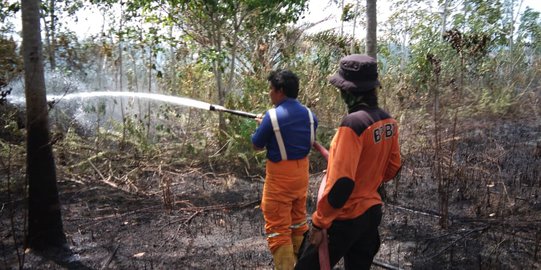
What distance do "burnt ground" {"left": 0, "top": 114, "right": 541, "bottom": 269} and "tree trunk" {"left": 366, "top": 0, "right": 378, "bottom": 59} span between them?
1.42 meters

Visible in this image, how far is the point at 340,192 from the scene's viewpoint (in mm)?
2330

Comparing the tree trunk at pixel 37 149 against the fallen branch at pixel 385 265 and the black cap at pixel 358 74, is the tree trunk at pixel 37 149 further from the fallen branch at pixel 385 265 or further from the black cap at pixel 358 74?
the fallen branch at pixel 385 265

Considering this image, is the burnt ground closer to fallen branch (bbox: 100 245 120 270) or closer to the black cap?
fallen branch (bbox: 100 245 120 270)

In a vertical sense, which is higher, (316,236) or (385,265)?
(316,236)

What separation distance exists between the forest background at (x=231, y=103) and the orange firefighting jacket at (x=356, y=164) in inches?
92.6

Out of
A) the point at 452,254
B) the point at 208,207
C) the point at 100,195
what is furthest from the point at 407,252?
the point at 100,195

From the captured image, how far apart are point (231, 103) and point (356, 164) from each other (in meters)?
5.26

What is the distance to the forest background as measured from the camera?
6.06 metres

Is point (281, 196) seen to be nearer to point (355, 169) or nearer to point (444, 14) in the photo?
point (355, 169)

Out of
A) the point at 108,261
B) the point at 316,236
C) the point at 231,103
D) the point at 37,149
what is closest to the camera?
the point at 316,236

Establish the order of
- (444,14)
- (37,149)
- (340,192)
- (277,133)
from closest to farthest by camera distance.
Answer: (340,192)
(277,133)
(37,149)
(444,14)

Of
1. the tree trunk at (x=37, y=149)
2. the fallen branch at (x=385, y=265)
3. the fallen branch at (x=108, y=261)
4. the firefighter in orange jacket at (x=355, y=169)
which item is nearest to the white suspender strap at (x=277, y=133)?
the firefighter in orange jacket at (x=355, y=169)

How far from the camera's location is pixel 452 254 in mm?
3865

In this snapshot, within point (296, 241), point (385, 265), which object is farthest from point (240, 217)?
point (385, 265)
